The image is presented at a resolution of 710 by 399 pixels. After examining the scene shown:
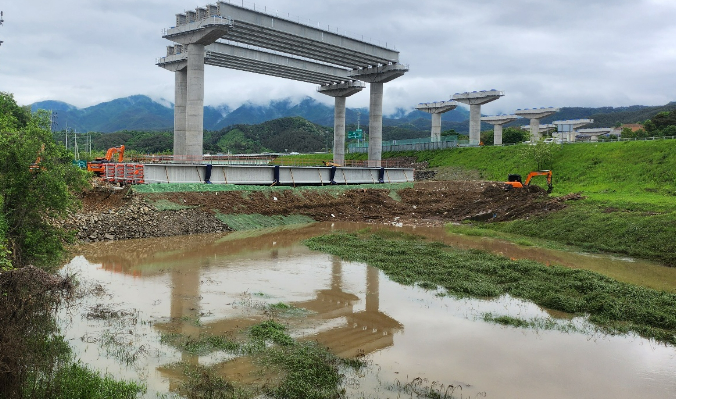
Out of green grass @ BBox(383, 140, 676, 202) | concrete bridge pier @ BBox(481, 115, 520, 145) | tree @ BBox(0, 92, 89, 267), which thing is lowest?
tree @ BBox(0, 92, 89, 267)

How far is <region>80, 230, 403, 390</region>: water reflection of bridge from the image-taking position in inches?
361

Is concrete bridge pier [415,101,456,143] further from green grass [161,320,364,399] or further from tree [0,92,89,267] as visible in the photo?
green grass [161,320,364,399]

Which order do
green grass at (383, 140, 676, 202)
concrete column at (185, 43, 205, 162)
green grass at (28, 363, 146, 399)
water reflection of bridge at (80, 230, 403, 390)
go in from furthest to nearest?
concrete column at (185, 43, 205, 162) → green grass at (383, 140, 676, 202) → water reflection of bridge at (80, 230, 403, 390) → green grass at (28, 363, 146, 399)

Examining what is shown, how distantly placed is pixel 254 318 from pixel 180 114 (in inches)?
1599

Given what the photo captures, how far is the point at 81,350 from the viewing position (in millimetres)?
9258

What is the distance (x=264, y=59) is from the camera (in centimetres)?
4772

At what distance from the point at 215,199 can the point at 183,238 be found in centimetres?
598

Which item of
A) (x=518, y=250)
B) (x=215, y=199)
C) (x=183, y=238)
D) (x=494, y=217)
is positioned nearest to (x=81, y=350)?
(x=183, y=238)

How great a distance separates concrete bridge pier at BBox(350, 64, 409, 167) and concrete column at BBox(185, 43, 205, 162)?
65.7ft

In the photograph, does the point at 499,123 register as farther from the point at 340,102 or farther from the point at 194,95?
the point at 194,95

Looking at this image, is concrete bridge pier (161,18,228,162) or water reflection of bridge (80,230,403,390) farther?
concrete bridge pier (161,18,228,162)

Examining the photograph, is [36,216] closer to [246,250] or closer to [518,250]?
[246,250]

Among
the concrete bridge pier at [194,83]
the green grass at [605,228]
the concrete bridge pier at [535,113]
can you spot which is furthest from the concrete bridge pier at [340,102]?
the concrete bridge pier at [535,113]

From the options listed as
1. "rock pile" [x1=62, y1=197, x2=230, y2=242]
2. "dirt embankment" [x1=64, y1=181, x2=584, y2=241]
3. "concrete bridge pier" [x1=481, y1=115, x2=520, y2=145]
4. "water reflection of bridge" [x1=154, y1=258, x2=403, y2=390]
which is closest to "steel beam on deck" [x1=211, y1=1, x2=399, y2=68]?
"dirt embankment" [x1=64, y1=181, x2=584, y2=241]
